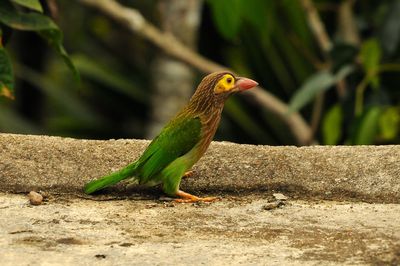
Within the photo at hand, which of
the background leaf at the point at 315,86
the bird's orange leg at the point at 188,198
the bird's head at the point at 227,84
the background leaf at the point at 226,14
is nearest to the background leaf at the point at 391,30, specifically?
the background leaf at the point at 315,86

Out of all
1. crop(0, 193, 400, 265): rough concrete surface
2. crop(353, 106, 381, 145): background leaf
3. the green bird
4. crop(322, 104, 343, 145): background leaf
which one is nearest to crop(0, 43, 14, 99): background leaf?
crop(0, 193, 400, 265): rough concrete surface

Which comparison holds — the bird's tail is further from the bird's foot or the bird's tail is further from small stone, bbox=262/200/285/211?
small stone, bbox=262/200/285/211

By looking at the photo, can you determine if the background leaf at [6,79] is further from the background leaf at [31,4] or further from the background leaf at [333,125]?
the background leaf at [333,125]

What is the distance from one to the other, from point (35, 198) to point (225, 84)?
0.90m

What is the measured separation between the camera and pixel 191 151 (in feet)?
15.2

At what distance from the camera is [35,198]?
15.3 ft

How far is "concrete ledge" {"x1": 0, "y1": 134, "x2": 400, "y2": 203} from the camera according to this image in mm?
4852

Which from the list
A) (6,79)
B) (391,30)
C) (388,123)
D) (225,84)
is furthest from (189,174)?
(391,30)

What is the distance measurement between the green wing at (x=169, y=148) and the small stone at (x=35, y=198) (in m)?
0.41

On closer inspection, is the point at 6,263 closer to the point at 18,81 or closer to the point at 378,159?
the point at 378,159

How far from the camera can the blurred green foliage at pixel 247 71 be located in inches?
307

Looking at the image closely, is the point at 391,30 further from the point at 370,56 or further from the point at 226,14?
the point at 226,14

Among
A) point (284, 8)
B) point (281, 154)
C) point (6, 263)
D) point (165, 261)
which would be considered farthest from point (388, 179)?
point (284, 8)

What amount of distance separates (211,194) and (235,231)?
601 millimetres
